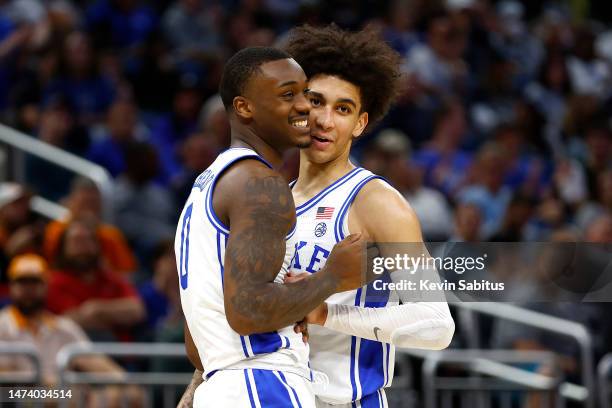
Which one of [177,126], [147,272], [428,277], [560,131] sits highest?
[560,131]

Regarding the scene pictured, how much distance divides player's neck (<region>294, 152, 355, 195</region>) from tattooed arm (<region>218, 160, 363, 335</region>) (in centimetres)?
93

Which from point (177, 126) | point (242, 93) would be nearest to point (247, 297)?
point (242, 93)

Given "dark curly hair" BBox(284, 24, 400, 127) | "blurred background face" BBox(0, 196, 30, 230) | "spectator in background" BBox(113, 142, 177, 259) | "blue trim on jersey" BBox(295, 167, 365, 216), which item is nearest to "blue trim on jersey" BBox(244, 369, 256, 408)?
"blue trim on jersey" BBox(295, 167, 365, 216)

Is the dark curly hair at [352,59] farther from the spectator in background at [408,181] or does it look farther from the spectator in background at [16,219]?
the spectator in background at [408,181]

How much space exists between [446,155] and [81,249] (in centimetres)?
419

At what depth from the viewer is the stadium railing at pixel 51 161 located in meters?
8.96

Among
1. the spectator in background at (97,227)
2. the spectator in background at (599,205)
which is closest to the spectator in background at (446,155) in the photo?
the spectator in background at (599,205)

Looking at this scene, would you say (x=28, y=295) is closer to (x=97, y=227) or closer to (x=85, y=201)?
(x=97, y=227)

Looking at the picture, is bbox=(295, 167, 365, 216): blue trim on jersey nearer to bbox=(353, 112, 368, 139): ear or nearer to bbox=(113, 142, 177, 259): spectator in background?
bbox=(353, 112, 368, 139): ear

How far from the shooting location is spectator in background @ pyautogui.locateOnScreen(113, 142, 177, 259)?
9461 millimetres

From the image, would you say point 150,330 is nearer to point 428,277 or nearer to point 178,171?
point 178,171

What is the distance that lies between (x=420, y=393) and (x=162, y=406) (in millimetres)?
1814

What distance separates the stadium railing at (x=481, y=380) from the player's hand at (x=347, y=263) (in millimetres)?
3898

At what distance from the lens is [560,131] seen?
12336 millimetres
